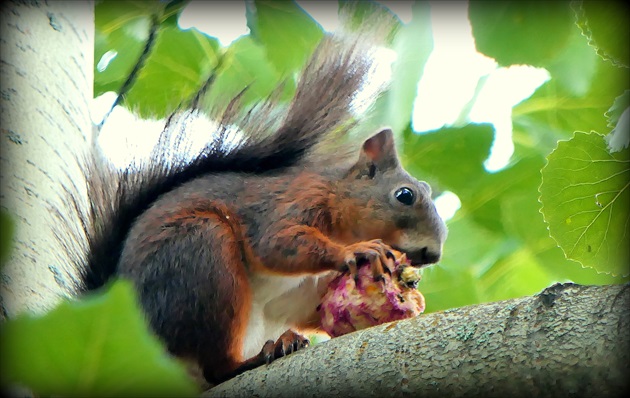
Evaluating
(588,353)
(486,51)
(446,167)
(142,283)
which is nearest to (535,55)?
(486,51)

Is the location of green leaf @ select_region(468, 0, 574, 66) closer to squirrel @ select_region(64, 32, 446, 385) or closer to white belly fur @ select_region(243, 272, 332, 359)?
squirrel @ select_region(64, 32, 446, 385)

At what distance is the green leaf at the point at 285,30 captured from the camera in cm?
233

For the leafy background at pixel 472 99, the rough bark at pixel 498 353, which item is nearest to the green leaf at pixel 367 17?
the leafy background at pixel 472 99

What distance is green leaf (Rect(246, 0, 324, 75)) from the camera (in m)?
2.33

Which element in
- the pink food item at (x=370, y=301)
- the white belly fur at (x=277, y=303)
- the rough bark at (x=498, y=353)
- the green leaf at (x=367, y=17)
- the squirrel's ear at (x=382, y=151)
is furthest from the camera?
the squirrel's ear at (x=382, y=151)

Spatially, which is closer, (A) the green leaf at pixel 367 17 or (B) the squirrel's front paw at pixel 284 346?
(B) the squirrel's front paw at pixel 284 346

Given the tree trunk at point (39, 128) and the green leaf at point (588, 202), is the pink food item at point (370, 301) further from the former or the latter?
the tree trunk at point (39, 128)

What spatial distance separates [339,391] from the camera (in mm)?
1101

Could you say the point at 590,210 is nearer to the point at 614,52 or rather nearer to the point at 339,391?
the point at 614,52

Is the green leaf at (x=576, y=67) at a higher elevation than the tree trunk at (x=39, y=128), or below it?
higher

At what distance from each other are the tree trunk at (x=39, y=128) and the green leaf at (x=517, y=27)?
3.21 ft

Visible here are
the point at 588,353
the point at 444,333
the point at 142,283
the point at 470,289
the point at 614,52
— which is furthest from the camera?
the point at 470,289

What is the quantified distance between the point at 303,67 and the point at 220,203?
1.67 ft

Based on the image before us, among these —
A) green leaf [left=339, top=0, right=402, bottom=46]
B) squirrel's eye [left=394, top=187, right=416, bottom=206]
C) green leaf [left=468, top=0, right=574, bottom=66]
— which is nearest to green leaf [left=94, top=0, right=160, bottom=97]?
green leaf [left=339, top=0, right=402, bottom=46]
